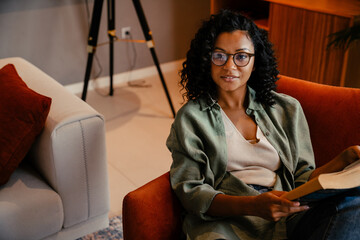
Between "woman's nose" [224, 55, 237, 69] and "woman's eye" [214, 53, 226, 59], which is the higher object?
"woman's eye" [214, 53, 226, 59]

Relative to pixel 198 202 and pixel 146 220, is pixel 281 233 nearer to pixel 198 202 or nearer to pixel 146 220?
pixel 198 202

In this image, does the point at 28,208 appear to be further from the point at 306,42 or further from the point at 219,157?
the point at 306,42

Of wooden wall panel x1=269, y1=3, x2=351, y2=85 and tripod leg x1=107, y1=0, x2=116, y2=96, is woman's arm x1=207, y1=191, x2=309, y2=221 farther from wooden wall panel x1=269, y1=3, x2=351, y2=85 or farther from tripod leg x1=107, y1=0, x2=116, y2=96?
tripod leg x1=107, y1=0, x2=116, y2=96

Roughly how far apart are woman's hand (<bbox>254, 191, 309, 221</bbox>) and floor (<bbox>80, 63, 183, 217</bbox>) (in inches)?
42.4

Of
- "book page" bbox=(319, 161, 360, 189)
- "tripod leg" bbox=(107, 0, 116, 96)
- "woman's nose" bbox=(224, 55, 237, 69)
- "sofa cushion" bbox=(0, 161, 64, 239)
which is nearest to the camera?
"book page" bbox=(319, 161, 360, 189)

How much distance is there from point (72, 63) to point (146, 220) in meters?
2.22

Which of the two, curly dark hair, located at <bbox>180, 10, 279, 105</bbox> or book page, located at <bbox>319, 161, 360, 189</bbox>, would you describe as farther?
curly dark hair, located at <bbox>180, 10, 279, 105</bbox>

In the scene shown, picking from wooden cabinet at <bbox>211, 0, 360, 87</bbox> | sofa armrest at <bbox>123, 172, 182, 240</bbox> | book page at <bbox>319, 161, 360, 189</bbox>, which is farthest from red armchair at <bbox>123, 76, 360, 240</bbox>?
wooden cabinet at <bbox>211, 0, 360, 87</bbox>

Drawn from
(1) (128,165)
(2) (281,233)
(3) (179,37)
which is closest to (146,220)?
(2) (281,233)

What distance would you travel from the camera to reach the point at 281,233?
126 centimetres

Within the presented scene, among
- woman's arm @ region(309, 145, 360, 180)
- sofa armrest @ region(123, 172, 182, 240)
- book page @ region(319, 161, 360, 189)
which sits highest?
book page @ region(319, 161, 360, 189)

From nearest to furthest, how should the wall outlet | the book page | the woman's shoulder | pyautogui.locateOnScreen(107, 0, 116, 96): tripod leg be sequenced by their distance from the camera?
the book page < the woman's shoulder < pyautogui.locateOnScreen(107, 0, 116, 96): tripod leg < the wall outlet

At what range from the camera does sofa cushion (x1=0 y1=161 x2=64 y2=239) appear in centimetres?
158

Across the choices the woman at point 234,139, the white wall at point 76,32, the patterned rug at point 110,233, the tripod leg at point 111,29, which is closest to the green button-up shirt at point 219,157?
the woman at point 234,139
